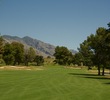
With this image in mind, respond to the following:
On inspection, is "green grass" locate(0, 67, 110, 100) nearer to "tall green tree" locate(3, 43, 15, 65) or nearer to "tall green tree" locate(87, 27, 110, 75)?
"tall green tree" locate(87, 27, 110, 75)

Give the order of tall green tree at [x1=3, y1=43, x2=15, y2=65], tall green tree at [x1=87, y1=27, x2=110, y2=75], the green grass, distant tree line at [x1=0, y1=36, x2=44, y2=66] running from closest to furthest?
1. the green grass
2. tall green tree at [x1=87, y1=27, x2=110, y2=75]
3. distant tree line at [x1=0, y1=36, x2=44, y2=66]
4. tall green tree at [x1=3, y1=43, x2=15, y2=65]

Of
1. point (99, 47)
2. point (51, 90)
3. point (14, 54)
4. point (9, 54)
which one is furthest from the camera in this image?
point (14, 54)

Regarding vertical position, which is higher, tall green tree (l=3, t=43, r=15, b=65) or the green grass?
tall green tree (l=3, t=43, r=15, b=65)

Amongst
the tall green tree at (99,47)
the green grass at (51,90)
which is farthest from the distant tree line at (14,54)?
the green grass at (51,90)

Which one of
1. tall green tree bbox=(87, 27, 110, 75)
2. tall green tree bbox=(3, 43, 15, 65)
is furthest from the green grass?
tall green tree bbox=(3, 43, 15, 65)

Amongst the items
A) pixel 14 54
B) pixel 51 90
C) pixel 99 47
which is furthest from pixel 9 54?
pixel 51 90


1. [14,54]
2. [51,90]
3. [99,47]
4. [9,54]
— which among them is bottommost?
[51,90]

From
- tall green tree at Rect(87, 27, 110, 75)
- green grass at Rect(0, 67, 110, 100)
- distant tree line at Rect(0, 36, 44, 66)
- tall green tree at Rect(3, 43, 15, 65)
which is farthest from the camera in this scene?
tall green tree at Rect(3, 43, 15, 65)

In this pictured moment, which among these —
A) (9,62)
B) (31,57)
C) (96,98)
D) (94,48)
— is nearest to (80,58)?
(31,57)

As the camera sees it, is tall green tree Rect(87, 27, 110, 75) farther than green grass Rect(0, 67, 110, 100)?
Yes

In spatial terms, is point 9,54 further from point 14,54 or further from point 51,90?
point 51,90

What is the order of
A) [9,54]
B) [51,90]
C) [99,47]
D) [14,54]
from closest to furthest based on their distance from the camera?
[51,90] < [99,47] < [9,54] < [14,54]

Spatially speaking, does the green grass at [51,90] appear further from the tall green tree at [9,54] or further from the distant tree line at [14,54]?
the tall green tree at [9,54]

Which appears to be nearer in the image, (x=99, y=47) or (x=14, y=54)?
(x=99, y=47)
